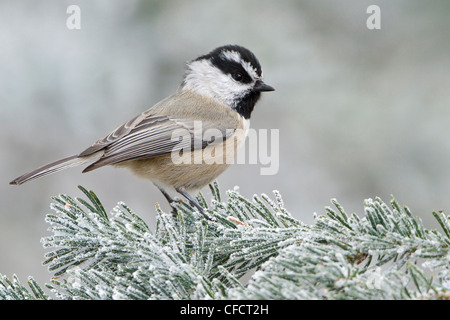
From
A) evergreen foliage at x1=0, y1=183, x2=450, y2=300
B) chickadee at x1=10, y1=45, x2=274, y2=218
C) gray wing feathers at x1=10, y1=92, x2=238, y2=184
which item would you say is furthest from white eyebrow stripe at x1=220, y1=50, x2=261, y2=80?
evergreen foliage at x1=0, y1=183, x2=450, y2=300

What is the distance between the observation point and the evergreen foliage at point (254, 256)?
3.37 ft

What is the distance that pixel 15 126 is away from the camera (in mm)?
3186

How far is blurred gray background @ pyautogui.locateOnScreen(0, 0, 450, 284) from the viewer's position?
9.95ft

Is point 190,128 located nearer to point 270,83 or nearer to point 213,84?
point 213,84

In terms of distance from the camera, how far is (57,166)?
216cm

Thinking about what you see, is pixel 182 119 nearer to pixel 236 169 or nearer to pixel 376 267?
pixel 236 169

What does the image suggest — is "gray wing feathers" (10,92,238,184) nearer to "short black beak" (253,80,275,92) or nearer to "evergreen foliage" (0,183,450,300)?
"short black beak" (253,80,275,92)

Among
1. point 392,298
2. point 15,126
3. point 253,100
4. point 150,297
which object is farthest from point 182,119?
point 392,298

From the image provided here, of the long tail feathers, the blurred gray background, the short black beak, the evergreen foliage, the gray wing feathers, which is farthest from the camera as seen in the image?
the blurred gray background

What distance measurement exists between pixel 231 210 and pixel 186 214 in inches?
8.7

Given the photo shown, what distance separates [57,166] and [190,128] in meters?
0.68

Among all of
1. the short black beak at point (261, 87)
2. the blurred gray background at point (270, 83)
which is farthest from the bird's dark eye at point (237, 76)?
the blurred gray background at point (270, 83)

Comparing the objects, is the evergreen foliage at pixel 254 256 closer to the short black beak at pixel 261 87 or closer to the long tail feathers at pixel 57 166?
the long tail feathers at pixel 57 166

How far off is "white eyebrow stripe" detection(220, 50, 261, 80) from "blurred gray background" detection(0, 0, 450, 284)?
1.51 ft
